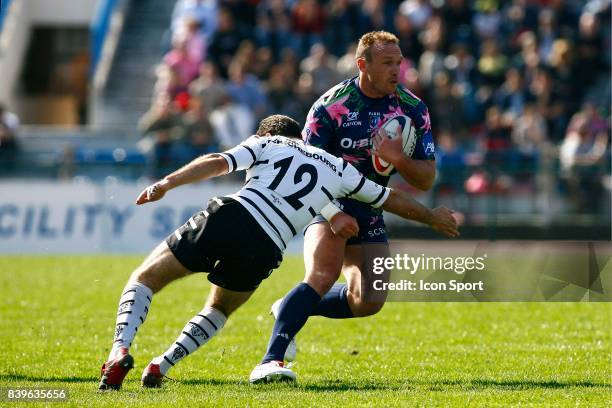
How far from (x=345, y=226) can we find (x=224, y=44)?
1484 centimetres

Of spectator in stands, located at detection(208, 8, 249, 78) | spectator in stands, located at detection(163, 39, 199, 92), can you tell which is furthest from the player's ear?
spectator in stands, located at detection(208, 8, 249, 78)

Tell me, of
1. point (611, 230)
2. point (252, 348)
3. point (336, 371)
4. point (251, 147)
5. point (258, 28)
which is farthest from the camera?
point (258, 28)

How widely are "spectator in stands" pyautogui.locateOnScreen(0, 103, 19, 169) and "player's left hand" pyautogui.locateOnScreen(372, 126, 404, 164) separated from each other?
1229cm

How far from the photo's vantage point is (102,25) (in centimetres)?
2623

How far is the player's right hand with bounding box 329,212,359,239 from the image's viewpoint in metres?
7.99

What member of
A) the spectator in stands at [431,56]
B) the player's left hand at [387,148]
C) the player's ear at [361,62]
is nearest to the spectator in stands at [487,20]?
the spectator in stands at [431,56]

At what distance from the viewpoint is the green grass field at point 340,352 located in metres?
7.46

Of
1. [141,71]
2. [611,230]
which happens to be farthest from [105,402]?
[141,71]

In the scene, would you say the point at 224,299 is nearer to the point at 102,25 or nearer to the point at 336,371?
the point at 336,371

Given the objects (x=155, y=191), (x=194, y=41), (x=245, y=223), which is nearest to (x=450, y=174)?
(x=194, y=41)

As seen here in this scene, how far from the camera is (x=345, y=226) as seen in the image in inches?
314

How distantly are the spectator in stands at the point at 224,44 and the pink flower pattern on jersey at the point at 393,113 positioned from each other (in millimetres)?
13909

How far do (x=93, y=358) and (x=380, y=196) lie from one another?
2674mm

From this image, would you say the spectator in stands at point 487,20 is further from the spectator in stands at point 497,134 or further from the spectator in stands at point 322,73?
the spectator in stands at point 322,73
